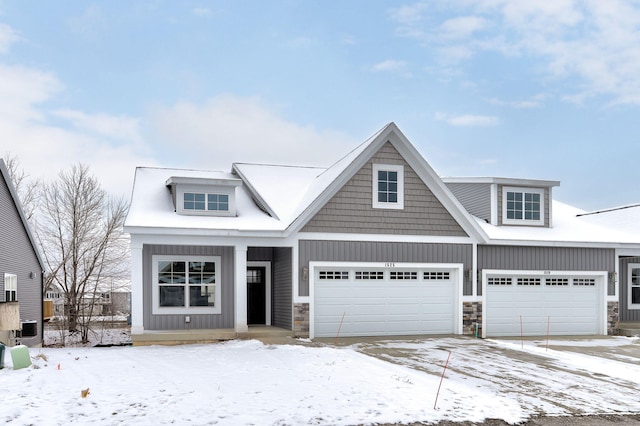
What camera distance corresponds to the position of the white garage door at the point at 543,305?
1825cm

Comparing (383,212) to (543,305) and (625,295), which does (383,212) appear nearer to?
(543,305)

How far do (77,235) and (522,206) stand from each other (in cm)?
2158

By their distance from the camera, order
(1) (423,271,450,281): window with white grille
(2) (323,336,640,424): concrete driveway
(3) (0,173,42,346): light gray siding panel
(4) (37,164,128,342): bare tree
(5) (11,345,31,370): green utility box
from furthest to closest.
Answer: (4) (37,164,128,342): bare tree
(3) (0,173,42,346): light gray siding panel
(1) (423,271,450,281): window with white grille
(5) (11,345,31,370): green utility box
(2) (323,336,640,424): concrete driveway

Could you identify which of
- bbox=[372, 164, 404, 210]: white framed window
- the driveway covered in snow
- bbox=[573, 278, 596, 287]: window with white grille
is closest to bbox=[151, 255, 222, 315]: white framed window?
the driveway covered in snow

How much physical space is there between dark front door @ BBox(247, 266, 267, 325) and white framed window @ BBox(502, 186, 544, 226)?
836 centimetres

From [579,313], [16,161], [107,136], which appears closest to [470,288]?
[579,313]

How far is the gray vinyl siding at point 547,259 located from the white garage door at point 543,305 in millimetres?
374

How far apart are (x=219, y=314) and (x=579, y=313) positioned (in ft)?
37.6

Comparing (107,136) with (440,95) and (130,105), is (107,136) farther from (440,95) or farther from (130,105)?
(440,95)

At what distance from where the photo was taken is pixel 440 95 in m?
21.8

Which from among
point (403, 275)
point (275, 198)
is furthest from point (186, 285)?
point (403, 275)

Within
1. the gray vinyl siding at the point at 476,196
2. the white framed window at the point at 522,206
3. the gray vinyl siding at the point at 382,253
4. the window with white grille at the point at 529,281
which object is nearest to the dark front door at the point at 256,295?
the gray vinyl siding at the point at 382,253

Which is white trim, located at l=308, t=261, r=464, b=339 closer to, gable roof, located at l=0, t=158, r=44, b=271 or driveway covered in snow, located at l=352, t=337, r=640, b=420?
driveway covered in snow, located at l=352, t=337, r=640, b=420

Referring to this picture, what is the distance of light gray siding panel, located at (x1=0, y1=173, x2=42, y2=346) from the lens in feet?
59.4
